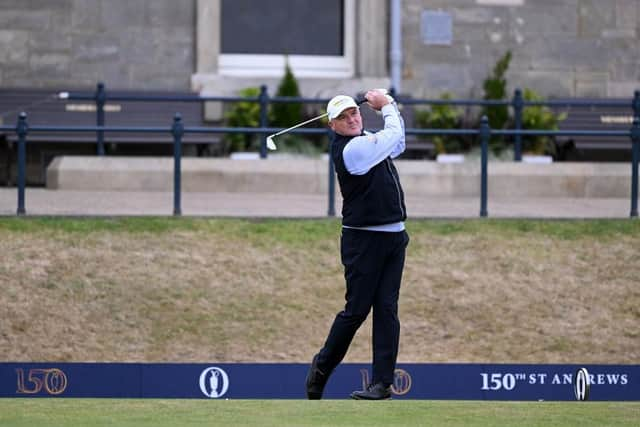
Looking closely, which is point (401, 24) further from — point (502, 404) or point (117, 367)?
point (502, 404)

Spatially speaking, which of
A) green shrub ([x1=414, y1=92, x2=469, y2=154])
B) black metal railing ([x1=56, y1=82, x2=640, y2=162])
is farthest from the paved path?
green shrub ([x1=414, y1=92, x2=469, y2=154])

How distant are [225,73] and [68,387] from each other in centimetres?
1035

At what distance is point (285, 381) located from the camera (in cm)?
991

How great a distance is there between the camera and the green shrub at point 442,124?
733 inches

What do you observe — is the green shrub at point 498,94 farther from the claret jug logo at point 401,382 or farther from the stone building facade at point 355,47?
the claret jug logo at point 401,382

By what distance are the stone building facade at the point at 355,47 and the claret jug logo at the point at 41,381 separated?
9.62 metres

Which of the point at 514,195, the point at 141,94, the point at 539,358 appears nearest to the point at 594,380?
the point at 539,358

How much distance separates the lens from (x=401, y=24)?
773 inches

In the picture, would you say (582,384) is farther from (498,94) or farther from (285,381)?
(498,94)

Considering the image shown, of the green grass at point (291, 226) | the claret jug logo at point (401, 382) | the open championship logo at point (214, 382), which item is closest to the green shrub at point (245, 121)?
the green grass at point (291, 226)

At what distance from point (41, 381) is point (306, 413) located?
128 inches

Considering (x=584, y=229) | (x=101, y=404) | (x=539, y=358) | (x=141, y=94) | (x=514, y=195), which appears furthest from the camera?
(x=141, y=94)

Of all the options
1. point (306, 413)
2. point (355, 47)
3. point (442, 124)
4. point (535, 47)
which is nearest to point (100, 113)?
point (355, 47)

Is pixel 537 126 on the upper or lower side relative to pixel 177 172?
upper
